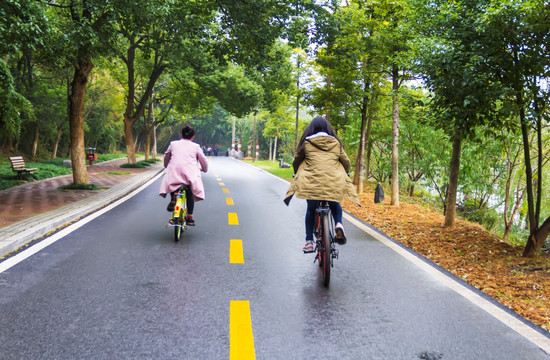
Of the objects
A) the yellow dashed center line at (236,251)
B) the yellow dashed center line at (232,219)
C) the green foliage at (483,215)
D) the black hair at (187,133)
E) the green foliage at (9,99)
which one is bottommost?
the green foliage at (483,215)

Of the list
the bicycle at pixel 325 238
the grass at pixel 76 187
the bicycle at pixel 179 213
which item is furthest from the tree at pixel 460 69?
the grass at pixel 76 187

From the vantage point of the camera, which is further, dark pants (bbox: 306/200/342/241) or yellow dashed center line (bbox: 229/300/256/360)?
dark pants (bbox: 306/200/342/241)

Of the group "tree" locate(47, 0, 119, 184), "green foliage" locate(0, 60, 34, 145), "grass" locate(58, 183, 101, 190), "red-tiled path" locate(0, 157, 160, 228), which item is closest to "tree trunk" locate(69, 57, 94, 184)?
"tree" locate(47, 0, 119, 184)

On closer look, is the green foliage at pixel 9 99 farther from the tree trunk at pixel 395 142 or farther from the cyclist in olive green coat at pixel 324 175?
the tree trunk at pixel 395 142

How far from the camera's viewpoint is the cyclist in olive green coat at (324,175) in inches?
202

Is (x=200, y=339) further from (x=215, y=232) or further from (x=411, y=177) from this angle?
(x=411, y=177)

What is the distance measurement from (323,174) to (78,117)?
11.1 metres

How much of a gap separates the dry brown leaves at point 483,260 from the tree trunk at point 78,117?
29.0 ft

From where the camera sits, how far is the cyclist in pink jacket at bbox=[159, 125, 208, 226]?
7.05 meters

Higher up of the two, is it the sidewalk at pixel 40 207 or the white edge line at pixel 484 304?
the white edge line at pixel 484 304

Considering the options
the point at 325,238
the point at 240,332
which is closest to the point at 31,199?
the point at 325,238

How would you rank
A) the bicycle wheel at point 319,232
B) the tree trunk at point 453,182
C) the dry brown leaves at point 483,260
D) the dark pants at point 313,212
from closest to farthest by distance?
the dry brown leaves at point 483,260 < the bicycle wheel at point 319,232 < the dark pants at point 313,212 < the tree trunk at point 453,182

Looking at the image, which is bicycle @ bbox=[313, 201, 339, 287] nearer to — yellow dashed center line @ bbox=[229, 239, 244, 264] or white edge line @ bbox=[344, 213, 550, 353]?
yellow dashed center line @ bbox=[229, 239, 244, 264]

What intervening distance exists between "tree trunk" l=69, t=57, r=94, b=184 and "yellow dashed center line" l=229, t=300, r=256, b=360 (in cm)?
1120
